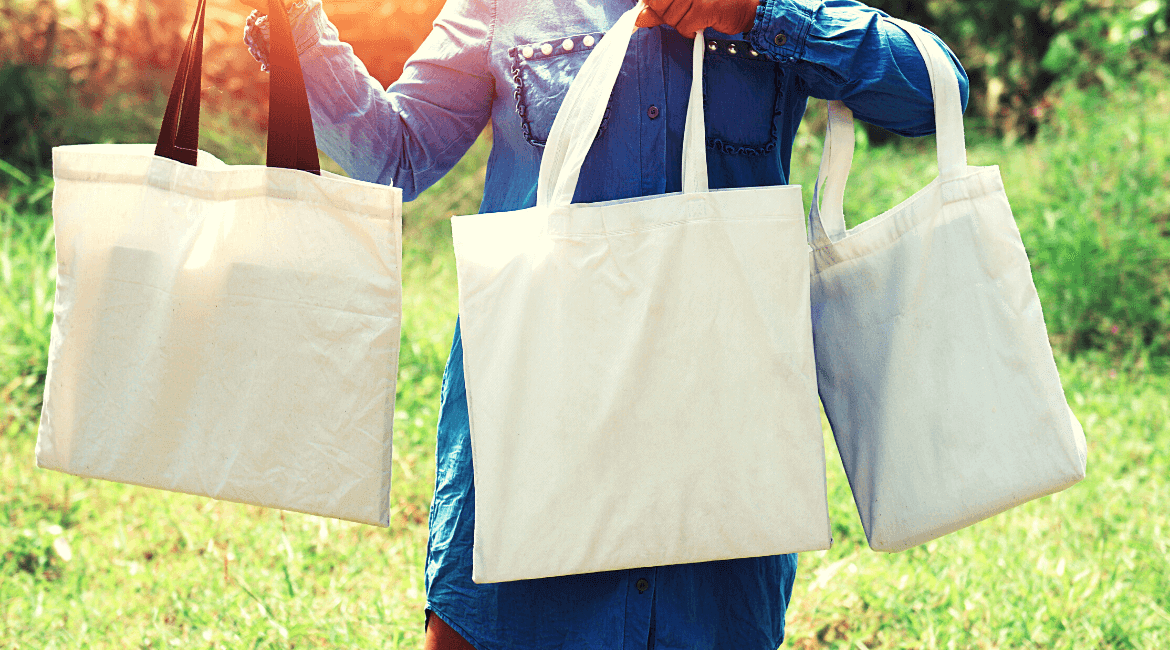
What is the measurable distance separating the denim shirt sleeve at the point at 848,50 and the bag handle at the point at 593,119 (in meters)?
0.10

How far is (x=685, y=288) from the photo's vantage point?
3.95 ft

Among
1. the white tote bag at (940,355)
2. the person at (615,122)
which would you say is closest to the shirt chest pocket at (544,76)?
the person at (615,122)

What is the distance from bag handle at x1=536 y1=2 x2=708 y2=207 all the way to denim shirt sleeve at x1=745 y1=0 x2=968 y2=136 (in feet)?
0.32

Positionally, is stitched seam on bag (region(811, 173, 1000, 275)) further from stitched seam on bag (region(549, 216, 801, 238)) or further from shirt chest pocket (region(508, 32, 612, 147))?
shirt chest pocket (region(508, 32, 612, 147))

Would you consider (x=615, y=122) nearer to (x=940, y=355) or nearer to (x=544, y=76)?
(x=544, y=76)

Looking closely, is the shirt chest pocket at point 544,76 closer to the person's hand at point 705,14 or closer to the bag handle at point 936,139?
the person's hand at point 705,14

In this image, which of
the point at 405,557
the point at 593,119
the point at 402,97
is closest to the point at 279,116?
the point at 402,97

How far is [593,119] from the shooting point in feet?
4.09

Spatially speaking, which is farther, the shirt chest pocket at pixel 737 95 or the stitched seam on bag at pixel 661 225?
the shirt chest pocket at pixel 737 95

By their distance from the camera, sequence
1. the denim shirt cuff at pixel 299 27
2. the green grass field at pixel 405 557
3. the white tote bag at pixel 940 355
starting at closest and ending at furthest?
1. the white tote bag at pixel 940 355
2. the denim shirt cuff at pixel 299 27
3. the green grass field at pixel 405 557

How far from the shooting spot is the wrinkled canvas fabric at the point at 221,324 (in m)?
1.24

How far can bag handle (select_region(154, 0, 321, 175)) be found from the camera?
49.3 inches

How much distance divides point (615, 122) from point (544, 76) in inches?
4.4

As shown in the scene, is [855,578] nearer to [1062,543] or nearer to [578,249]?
[1062,543]
